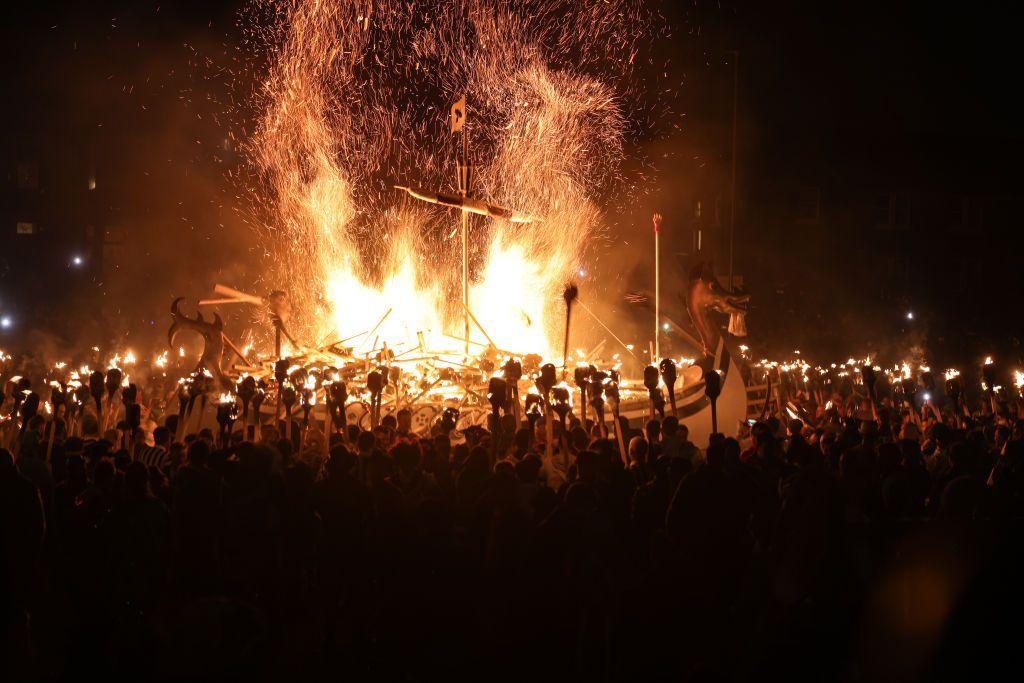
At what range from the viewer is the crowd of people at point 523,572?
19.1 feet

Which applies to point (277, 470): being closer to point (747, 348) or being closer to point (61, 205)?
point (747, 348)

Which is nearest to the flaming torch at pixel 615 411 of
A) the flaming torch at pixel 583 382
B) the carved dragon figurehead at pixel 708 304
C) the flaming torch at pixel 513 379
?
the flaming torch at pixel 583 382

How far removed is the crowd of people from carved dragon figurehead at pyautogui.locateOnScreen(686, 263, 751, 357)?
9462mm

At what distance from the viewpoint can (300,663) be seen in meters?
6.68

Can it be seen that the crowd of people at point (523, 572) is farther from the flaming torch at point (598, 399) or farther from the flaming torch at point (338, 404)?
the flaming torch at point (598, 399)

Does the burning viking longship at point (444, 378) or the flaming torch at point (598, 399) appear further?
the burning viking longship at point (444, 378)

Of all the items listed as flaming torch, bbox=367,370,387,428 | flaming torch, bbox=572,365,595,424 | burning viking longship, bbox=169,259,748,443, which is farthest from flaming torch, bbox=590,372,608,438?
flaming torch, bbox=367,370,387,428

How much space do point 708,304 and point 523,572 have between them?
1102 cm

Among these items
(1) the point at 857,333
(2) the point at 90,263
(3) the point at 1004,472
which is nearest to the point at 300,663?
(3) the point at 1004,472

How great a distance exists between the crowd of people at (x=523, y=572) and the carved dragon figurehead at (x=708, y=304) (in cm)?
946

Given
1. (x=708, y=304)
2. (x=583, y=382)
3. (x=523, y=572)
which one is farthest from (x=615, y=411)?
(x=708, y=304)

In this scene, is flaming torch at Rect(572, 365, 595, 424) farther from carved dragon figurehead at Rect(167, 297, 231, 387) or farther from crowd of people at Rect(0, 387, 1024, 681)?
carved dragon figurehead at Rect(167, 297, 231, 387)

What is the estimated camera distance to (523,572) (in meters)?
6.35

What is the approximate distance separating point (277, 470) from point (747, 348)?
28335mm
